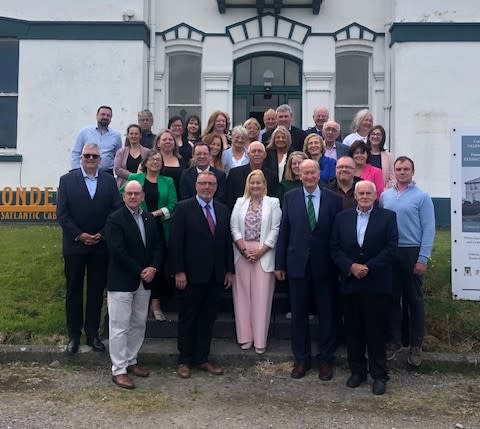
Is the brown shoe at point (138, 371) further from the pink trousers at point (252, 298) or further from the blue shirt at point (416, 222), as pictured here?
the blue shirt at point (416, 222)

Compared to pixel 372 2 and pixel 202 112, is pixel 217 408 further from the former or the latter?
pixel 372 2

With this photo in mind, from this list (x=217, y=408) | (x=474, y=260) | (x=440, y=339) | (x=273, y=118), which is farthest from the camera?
(x=273, y=118)

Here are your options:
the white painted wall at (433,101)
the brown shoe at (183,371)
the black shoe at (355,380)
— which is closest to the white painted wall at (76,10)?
the white painted wall at (433,101)

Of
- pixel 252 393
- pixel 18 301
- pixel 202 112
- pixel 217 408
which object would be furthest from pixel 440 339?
pixel 202 112

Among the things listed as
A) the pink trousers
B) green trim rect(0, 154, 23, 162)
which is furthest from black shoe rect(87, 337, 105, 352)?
green trim rect(0, 154, 23, 162)

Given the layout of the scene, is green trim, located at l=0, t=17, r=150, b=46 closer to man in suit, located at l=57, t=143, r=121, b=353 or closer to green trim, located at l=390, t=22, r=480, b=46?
green trim, located at l=390, t=22, r=480, b=46

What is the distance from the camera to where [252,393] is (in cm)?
575

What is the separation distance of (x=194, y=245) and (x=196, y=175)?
1.02 meters

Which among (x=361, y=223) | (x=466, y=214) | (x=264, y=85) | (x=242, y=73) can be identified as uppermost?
(x=242, y=73)

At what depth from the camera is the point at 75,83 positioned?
42.7 feet

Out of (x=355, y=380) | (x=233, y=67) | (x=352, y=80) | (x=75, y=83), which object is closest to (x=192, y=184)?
(x=355, y=380)

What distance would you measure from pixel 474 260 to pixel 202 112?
7.63 m

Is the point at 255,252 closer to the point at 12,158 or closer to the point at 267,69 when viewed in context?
the point at 267,69

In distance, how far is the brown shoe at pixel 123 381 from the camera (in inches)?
229
